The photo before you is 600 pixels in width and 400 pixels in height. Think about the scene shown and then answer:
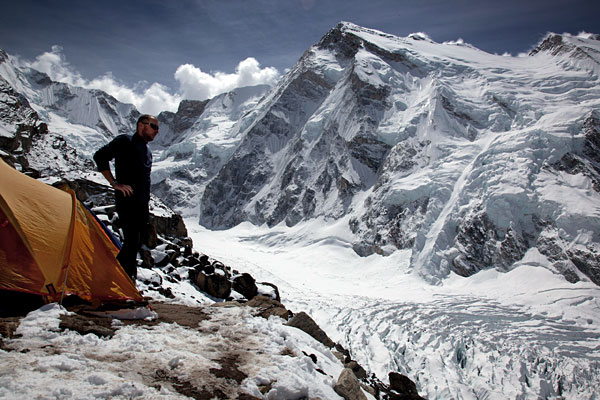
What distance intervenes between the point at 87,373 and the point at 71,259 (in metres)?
3.03

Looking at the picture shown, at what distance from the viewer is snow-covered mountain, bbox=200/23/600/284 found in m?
39.4

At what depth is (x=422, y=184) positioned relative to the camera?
168 feet

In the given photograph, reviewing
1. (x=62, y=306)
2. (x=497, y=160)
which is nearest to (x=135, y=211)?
(x=62, y=306)

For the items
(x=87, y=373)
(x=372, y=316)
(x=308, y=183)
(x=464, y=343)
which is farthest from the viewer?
(x=308, y=183)

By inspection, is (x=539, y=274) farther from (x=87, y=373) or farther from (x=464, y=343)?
(x=87, y=373)

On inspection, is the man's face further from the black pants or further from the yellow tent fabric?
the yellow tent fabric

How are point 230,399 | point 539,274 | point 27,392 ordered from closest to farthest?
point 27,392 < point 230,399 < point 539,274

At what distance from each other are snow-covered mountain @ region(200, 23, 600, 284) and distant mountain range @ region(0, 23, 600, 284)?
0.64 ft

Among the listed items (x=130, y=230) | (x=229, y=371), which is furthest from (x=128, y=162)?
(x=229, y=371)

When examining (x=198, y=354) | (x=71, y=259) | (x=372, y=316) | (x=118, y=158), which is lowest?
(x=372, y=316)

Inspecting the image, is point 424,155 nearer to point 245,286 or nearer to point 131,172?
point 245,286

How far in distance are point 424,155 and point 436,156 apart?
2.20 meters

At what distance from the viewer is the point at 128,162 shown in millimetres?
6395

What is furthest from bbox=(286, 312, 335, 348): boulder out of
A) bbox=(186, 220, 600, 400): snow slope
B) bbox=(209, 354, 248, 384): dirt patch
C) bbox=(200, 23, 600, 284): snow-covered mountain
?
bbox=(200, 23, 600, 284): snow-covered mountain
